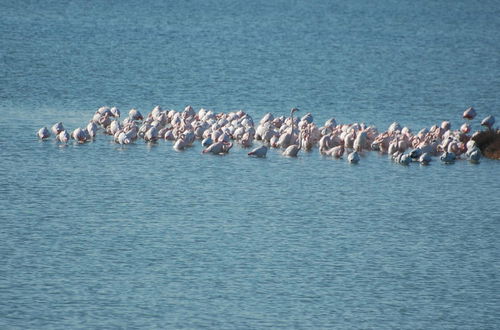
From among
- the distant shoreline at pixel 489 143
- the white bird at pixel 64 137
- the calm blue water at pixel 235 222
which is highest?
the distant shoreline at pixel 489 143

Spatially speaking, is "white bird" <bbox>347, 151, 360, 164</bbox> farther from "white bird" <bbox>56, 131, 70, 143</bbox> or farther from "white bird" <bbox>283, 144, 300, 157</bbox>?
"white bird" <bbox>56, 131, 70, 143</bbox>

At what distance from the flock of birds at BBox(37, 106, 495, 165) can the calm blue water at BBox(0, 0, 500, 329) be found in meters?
0.38

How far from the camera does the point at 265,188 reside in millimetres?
26750

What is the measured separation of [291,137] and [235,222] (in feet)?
24.5

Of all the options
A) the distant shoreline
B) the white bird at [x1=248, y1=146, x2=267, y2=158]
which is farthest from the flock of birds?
the distant shoreline

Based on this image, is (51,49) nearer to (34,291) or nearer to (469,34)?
(469,34)

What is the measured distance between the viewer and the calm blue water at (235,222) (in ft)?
60.5

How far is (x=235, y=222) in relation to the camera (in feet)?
77.4

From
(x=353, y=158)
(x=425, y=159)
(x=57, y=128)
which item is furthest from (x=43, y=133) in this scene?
(x=425, y=159)

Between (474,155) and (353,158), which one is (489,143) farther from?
(353,158)

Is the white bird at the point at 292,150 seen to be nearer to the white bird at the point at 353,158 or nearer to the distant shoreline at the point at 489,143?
the white bird at the point at 353,158

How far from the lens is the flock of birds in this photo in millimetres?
30156

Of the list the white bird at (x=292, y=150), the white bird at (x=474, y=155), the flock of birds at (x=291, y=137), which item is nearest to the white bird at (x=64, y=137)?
the flock of birds at (x=291, y=137)

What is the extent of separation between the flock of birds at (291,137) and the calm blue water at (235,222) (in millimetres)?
375
